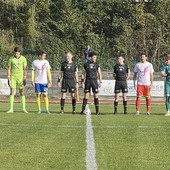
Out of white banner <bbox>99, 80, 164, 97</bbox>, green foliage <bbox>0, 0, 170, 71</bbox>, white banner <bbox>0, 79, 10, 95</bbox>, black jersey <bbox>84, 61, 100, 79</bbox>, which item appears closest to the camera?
black jersey <bbox>84, 61, 100, 79</bbox>

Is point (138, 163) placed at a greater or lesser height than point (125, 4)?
lesser

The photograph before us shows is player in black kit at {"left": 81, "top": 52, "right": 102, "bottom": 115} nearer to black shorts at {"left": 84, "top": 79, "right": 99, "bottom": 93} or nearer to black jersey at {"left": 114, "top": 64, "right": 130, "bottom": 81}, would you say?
black shorts at {"left": 84, "top": 79, "right": 99, "bottom": 93}

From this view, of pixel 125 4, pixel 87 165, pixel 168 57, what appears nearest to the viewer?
pixel 87 165

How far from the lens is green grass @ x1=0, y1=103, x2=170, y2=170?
319 inches

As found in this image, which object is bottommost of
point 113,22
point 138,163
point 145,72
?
point 138,163

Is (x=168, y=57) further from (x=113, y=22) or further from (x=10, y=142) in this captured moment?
(x=113, y=22)

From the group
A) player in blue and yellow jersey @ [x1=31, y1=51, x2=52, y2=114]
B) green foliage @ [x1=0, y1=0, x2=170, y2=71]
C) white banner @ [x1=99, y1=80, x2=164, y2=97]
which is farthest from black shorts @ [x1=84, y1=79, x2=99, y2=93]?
green foliage @ [x1=0, y1=0, x2=170, y2=71]

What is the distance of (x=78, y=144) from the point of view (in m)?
10.2

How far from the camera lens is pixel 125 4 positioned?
56.6 m

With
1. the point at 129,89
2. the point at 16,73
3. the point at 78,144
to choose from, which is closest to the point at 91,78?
the point at 16,73

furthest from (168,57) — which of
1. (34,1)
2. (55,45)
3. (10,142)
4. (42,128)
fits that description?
(34,1)

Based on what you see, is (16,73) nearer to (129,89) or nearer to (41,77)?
(41,77)

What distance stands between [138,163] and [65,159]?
3.46ft

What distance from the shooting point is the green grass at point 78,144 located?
26.6ft
